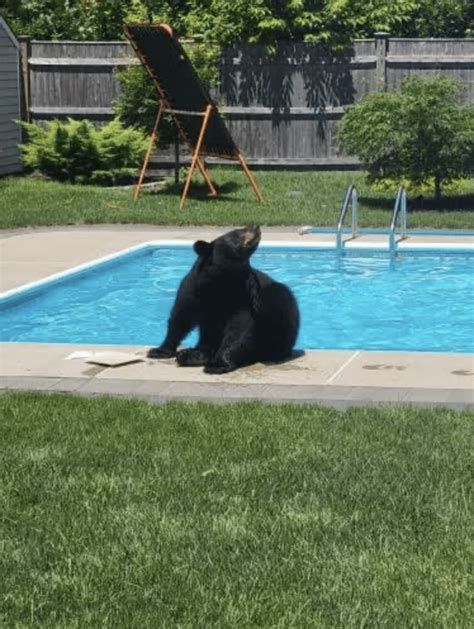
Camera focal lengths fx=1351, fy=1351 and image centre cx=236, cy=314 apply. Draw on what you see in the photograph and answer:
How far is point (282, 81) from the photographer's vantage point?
22375mm

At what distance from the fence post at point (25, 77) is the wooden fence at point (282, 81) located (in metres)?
0.02

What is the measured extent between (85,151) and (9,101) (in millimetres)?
2568

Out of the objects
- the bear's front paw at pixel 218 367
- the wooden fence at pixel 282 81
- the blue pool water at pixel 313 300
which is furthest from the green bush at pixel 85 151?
the bear's front paw at pixel 218 367

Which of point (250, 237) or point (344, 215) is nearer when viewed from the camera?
point (250, 237)

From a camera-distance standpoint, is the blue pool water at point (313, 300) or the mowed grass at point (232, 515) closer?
the mowed grass at point (232, 515)

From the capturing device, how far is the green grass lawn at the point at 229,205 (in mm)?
16719

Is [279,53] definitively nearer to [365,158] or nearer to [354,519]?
[365,158]

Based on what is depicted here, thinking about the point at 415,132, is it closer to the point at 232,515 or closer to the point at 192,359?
the point at 192,359

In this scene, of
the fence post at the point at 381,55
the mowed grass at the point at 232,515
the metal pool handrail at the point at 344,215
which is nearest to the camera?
the mowed grass at the point at 232,515

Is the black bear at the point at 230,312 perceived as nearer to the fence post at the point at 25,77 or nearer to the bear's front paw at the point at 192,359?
the bear's front paw at the point at 192,359

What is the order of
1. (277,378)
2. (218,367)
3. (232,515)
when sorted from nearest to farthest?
(232,515)
(277,378)
(218,367)

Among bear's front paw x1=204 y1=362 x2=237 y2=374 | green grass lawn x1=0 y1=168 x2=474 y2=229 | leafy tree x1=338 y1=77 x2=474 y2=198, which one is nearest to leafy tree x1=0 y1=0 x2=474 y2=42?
green grass lawn x1=0 y1=168 x2=474 y2=229

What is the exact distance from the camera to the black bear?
8547 mm

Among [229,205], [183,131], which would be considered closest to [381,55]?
[183,131]
